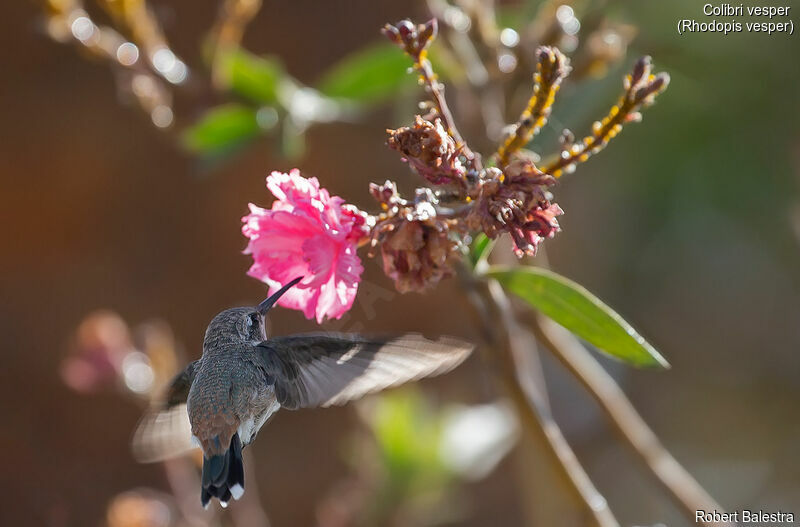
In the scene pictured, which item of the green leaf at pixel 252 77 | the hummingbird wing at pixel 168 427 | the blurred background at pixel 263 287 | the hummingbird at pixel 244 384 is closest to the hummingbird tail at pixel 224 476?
the hummingbird at pixel 244 384

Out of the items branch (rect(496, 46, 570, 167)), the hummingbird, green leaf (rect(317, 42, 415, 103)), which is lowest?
the hummingbird

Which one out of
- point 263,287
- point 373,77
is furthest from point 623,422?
point 263,287

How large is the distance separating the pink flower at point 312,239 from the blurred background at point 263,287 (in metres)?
2.16

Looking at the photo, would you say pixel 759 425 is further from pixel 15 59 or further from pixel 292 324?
pixel 15 59

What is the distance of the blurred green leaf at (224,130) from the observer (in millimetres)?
1957

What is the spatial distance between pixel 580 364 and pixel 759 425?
7.40 feet

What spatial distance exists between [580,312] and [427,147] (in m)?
0.32

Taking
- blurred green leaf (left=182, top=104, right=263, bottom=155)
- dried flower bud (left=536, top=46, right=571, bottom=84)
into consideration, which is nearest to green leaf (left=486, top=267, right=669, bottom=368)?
dried flower bud (left=536, top=46, right=571, bottom=84)

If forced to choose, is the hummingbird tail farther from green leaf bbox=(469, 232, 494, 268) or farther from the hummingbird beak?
green leaf bbox=(469, 232, 494, 268)

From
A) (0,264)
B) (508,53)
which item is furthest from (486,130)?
(0,264)

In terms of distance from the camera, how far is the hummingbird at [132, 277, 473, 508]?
136 centimetres

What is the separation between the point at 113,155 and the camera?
3.86 metres

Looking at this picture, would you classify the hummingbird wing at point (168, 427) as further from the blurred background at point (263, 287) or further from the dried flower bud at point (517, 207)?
the blurred background at point (263, 287)

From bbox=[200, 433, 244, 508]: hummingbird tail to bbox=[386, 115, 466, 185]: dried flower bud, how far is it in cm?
60
